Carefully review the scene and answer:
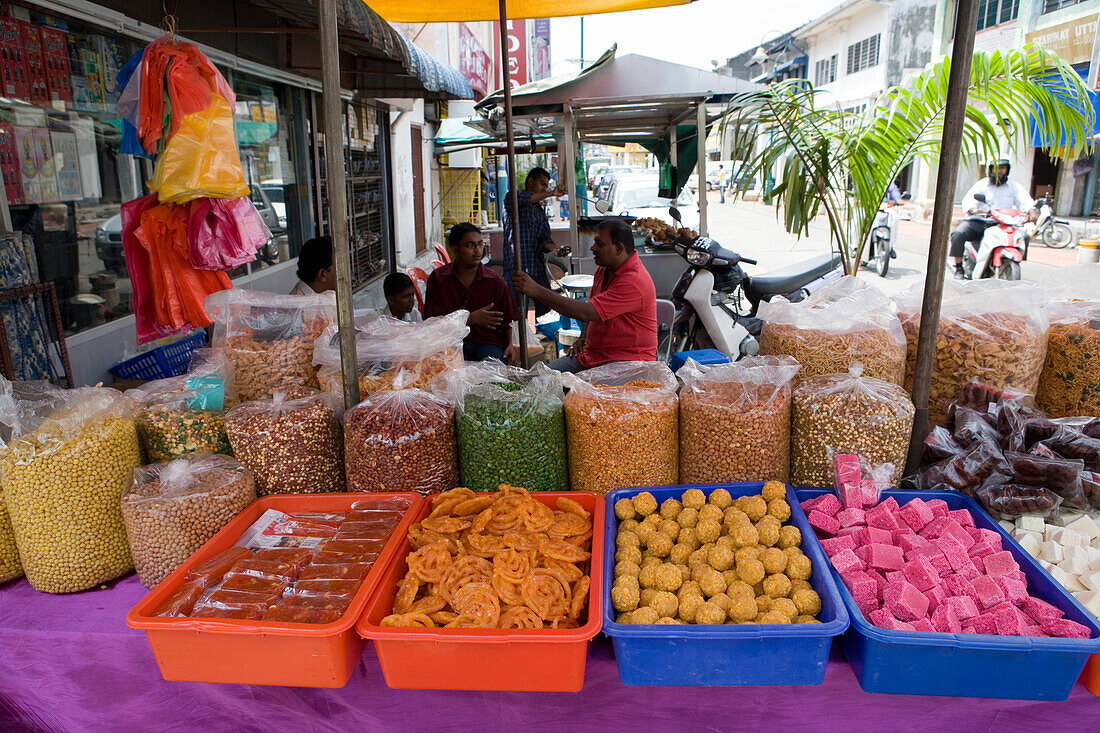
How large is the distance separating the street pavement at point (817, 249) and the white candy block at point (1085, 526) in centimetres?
464

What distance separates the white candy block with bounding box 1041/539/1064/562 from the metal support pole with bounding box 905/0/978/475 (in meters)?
0.44

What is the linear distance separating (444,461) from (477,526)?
0.31m

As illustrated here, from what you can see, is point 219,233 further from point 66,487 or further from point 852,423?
point 852,423

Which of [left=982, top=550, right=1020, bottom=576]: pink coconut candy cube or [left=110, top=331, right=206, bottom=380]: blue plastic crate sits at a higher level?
[left=982, top=550, right=1020, bottom=576]: pink coconut candy cube

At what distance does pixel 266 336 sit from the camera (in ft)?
7.04

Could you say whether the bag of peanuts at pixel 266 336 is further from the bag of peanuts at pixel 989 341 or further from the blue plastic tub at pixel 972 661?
the bag of peanuts at pixel 989 341

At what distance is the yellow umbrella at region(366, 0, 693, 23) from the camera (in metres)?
3.32

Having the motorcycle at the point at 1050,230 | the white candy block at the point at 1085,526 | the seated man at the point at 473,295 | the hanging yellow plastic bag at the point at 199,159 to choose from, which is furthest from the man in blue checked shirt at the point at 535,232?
the motorcycle at the point at 1050,230

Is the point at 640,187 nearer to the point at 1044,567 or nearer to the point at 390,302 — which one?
the point at 390,302

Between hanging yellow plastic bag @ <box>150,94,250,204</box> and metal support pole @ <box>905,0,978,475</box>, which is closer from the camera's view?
metal support pole @ <box>905,0,978,475</box>

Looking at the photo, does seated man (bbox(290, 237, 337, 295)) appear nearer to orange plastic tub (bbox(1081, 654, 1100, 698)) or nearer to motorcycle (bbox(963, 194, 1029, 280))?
orange plastic tub (bbox(1081, 654, 1100, 698))

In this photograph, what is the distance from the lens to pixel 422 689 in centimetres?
143

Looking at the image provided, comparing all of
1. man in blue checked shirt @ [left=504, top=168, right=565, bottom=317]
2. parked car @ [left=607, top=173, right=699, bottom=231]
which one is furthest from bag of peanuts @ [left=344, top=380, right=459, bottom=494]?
parked car @ [left=607, top=173, right=699, bottom=231]

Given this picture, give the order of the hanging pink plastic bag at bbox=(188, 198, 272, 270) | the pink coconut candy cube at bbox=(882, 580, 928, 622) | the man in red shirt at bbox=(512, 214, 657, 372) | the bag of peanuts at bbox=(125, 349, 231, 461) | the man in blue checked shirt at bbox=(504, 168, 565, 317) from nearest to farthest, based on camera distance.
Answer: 1. the pink coconut candy cube at bbox=(882, 580, 928, 622)
2. the bag of peanuts at bbox=(125, 349, 231, 461)
3. the hanging pink plastic bag at bbox=(188, 198, 272, 270)
4. the man in red shirt at bbox=(512, 214, 657, 372)
5. the man in blue checked shirt at bbox=(504, 168, 565, 317)
